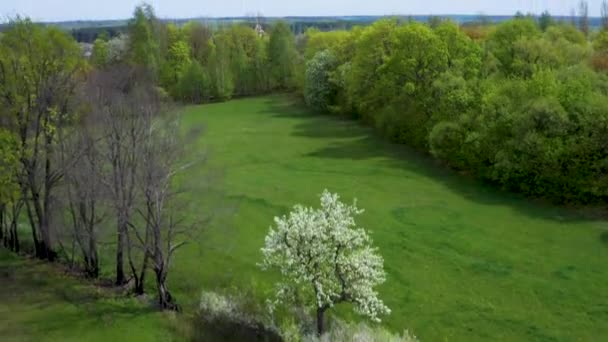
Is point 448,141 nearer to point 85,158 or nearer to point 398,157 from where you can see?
point 398,157

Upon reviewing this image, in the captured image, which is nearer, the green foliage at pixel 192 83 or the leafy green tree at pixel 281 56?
the green foliage at pixel 192 83

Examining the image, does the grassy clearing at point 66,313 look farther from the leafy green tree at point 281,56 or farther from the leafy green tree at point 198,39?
the leafy green tree at point 198,39

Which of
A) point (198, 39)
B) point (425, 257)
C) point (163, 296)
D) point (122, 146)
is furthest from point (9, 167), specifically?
point (198, 39)

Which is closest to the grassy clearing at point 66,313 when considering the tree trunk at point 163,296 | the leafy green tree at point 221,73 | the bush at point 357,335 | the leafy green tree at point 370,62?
the tree trunk at point 163,296

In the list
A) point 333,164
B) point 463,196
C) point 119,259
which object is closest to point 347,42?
point 333,164

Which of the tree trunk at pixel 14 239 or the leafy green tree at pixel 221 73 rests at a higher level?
the leafy green tree at pixel 221 73

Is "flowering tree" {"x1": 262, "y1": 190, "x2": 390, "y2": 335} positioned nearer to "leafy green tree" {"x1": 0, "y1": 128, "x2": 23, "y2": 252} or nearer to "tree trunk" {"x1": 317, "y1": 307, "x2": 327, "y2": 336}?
"tree trunk" {"x1": 317, "y1": 307, "x2": 327, "y2": 336}

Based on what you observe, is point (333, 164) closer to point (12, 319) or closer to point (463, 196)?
point (463, 196)
